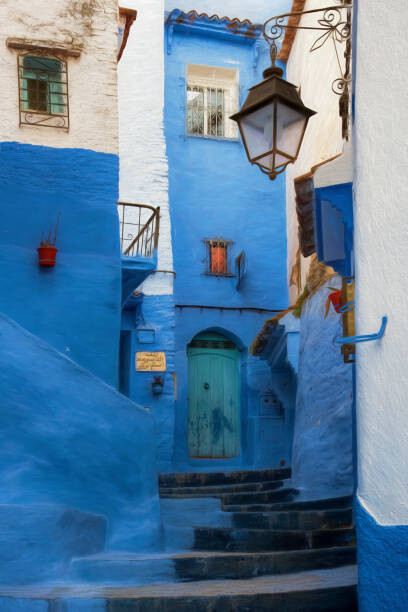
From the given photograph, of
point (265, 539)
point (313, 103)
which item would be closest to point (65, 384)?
point (265, 539)

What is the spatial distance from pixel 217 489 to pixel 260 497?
673 millimetres

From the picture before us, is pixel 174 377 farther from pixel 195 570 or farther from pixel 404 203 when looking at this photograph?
pixel 404 203

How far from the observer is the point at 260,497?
8453mm

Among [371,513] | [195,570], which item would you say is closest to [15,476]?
[195,570]

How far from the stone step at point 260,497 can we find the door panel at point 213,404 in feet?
18.6

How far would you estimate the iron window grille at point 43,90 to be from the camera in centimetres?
909

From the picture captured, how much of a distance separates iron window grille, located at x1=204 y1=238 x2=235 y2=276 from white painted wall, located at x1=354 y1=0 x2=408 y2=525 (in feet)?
31.9

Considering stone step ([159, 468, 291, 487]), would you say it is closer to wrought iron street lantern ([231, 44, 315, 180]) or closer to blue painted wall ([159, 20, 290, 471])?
blue painted wall ([159, 20, 290, 471])

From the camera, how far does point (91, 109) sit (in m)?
9.24

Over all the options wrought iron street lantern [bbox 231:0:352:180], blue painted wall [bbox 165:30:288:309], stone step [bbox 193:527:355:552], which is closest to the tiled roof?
blue painted wall [bbox 165:30:288:309]

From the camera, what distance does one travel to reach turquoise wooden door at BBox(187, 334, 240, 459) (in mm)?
14234

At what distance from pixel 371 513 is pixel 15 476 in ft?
11.0

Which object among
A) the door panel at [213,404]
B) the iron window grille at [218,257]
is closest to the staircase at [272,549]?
the door panel at [213,404]

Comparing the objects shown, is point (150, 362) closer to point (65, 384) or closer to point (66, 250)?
point (66, 250)
